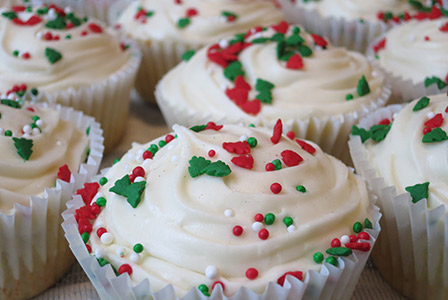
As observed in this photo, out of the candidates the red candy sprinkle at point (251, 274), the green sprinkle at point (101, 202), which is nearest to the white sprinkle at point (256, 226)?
the red candy sprinkle at point (251, 274)

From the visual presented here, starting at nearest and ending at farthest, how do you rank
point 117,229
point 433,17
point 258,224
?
point 258,224 → point 117,229 → point 433,17

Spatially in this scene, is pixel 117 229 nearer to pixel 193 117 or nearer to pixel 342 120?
pixel 193 117

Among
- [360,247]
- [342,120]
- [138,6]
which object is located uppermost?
[360,247]

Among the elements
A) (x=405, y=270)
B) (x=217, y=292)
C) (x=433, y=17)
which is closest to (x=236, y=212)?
(x=217, y=292)

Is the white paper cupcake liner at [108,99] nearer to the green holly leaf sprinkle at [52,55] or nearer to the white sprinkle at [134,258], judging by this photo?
the green holly leaf sprinkle at [52,55]

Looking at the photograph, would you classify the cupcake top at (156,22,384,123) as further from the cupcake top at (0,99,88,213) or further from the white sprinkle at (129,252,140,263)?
the white sprinkle at (129,252,140,263)

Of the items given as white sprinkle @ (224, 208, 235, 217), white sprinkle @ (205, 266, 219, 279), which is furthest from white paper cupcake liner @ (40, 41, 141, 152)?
white sprinkle @ (205, 266, 219, 279)
